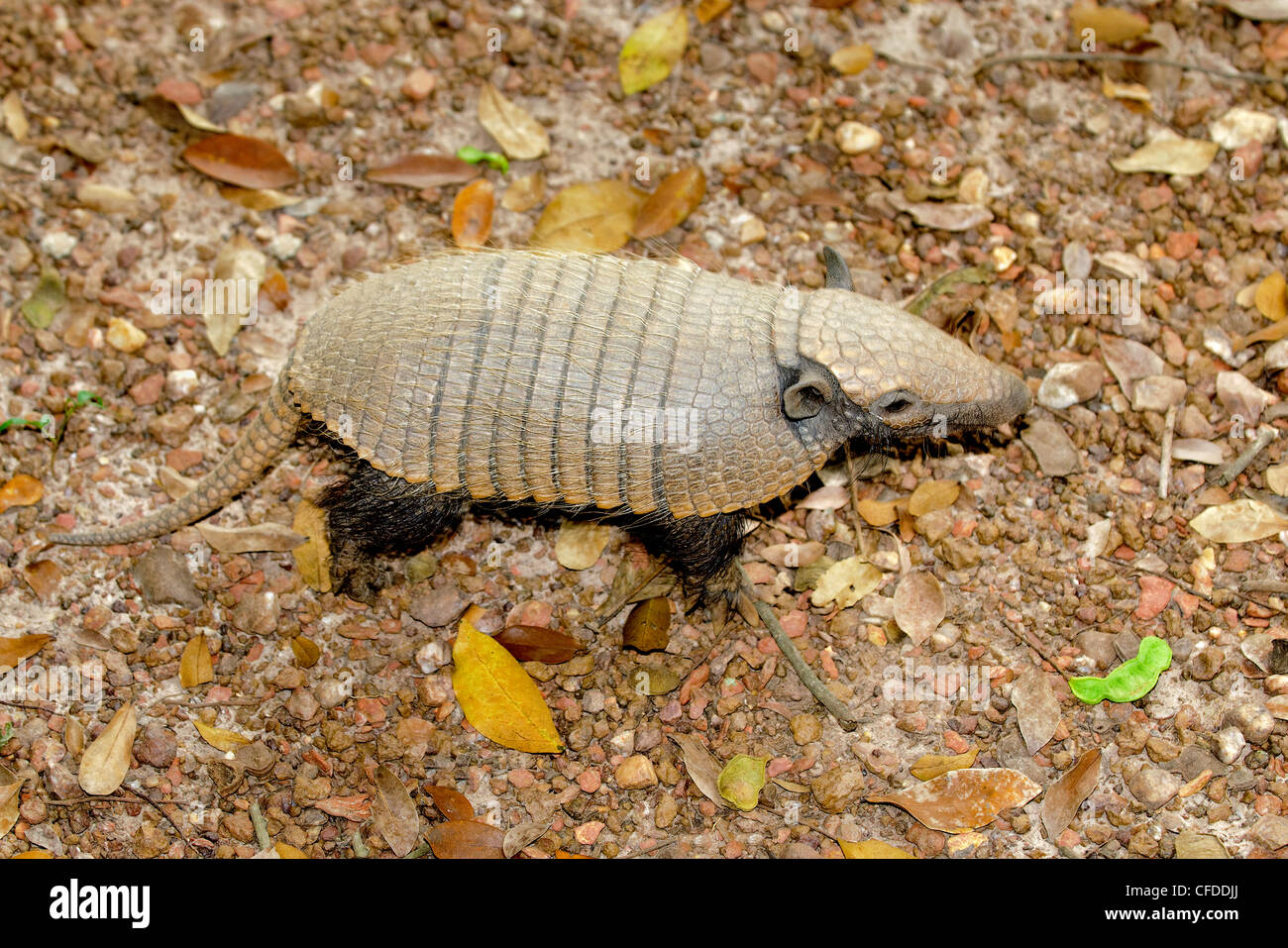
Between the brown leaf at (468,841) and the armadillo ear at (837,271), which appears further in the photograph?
the armadillo ear at (837,271)

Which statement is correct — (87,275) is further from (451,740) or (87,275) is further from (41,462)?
(451,740)

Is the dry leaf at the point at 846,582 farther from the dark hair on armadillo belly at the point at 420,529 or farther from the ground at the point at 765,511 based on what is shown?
the dark hair on armadillo belly at the point at 420,529

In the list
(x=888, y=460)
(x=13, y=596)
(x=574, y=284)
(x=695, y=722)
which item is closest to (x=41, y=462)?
(x=13, y=596)

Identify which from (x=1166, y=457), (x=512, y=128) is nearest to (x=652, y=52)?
(x=512, y=128)

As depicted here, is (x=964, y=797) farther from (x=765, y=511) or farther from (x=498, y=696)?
(x=498, y=696)

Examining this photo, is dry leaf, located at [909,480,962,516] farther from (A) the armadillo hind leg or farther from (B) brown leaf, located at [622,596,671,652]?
(A) the armadillo hind leg

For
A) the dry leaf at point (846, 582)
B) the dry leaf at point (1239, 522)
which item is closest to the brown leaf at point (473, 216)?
the dry leaf at point (846, 582)
